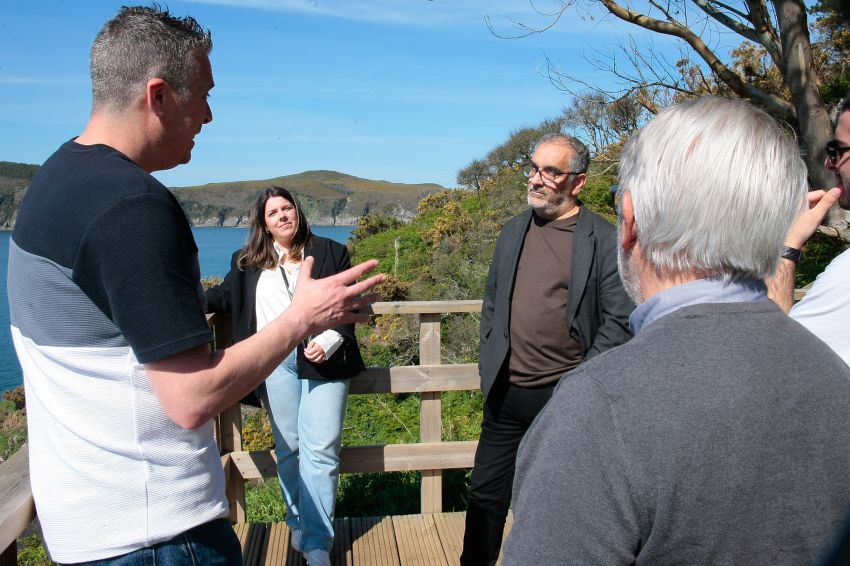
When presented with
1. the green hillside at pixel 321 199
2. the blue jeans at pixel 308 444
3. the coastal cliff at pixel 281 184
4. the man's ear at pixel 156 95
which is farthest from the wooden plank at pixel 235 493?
the coastal cliff at pixel 281 184

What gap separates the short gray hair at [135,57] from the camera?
147cm

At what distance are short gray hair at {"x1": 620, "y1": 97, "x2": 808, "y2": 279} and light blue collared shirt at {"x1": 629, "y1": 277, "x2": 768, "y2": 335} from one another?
0.01 metres

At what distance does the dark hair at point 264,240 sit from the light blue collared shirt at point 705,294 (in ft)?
8.31

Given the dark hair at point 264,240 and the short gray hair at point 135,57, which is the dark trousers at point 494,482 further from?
the short gray hair at point 135,57

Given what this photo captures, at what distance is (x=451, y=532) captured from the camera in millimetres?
3566

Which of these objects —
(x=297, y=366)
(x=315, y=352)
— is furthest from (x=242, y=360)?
(x=297, y=366)

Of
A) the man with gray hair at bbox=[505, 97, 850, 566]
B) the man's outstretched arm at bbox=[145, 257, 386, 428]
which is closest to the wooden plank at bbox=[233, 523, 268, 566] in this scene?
the man's outstretched arm at bbox=[145, 257, 386, 428]

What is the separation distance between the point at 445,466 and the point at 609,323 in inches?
51.8

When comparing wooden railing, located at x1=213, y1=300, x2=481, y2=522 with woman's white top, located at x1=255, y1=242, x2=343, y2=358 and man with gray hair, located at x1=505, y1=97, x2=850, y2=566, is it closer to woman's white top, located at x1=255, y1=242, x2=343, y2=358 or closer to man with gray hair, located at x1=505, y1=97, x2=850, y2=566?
woman's white top, located at x1=255, y1=242, x2=343, y2=358

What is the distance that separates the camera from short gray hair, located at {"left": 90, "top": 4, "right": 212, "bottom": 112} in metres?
1.47

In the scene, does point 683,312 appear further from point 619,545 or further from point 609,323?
point 609,323

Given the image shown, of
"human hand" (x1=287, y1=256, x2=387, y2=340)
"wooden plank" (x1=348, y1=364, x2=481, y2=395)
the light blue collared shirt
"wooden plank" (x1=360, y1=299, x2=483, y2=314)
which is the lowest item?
"wooden plank" (x1=348, y1=364, x2=481, y2=395)

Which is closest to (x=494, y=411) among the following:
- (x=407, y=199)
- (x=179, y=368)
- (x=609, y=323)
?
(x=609, y=323)

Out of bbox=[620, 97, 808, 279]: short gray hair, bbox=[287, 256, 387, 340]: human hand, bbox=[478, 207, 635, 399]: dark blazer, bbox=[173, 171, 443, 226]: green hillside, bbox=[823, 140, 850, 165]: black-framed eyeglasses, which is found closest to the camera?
bbox=[620, 97, 808, 279]: short gray hair
